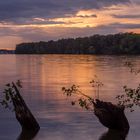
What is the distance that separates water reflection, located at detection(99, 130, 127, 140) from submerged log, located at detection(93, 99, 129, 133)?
0.64ft

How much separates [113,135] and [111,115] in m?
0.85

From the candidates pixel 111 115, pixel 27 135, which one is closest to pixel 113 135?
pixel 111 115

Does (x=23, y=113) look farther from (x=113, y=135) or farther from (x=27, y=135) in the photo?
(x=113, y=135)

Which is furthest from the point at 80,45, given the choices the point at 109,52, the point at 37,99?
the point at 37,99

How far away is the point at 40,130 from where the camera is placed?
65.1 feet

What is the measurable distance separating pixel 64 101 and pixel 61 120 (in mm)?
6391

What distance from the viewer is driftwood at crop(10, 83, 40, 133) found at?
18766mm

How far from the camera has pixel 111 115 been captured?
1862cm

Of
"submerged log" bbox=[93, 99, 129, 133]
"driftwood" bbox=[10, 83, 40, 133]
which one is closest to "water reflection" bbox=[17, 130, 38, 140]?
"driftwood" bbox=[10, 83, 40, 133]

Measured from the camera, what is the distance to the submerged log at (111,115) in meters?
18.5

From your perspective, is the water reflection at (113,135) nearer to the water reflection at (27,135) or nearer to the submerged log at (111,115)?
the submerged log at (111,115)

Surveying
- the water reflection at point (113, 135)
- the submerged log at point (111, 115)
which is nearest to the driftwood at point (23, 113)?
the submerged log at point (111, 115)

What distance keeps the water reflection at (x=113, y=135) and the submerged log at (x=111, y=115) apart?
0.64 feet

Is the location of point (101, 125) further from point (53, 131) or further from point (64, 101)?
point (64, 101)
